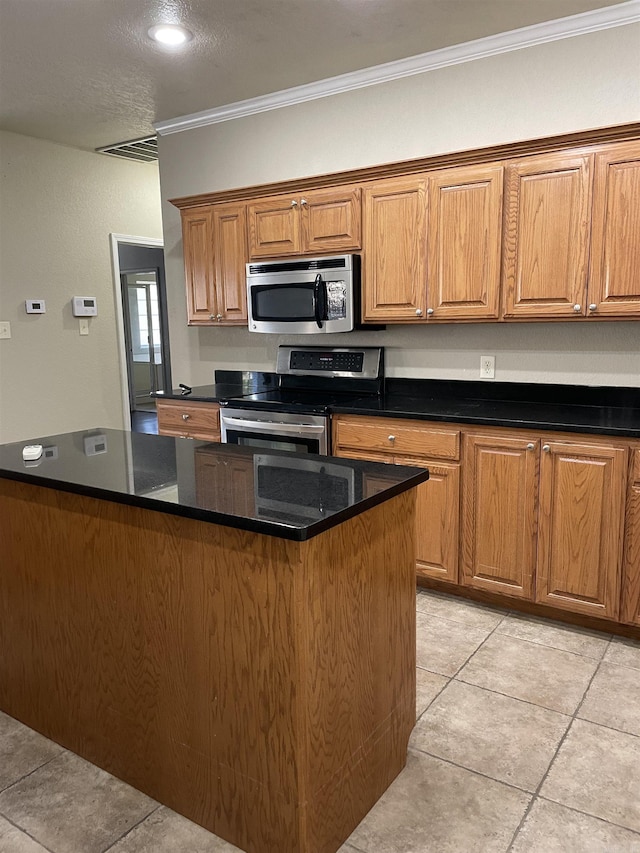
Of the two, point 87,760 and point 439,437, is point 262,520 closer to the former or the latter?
point 87,760

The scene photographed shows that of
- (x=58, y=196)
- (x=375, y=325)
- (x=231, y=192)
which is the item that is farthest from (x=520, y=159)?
(x=58, y=196)

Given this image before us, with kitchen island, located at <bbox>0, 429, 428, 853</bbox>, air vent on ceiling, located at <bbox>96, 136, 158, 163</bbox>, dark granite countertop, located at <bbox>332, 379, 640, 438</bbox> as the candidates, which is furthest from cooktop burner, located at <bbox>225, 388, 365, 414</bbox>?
air vent on ceiling, located at <bbox>96, 136, 158, 163</bbox>

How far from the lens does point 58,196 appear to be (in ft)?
15.7

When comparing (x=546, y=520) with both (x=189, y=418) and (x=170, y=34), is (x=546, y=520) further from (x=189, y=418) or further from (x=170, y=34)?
(x=170, y=34)

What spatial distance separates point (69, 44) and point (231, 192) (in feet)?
3.51

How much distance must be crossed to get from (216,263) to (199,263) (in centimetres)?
14

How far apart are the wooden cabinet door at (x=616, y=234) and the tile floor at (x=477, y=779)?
1.46 m

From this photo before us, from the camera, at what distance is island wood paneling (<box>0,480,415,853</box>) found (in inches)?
58.4

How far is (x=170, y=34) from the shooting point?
2.97 meters

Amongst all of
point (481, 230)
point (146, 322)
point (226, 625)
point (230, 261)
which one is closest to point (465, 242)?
point (481, 230)

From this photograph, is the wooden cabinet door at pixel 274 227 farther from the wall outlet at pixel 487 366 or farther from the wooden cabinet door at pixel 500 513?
the wooden cabinet door at pixel 500 513

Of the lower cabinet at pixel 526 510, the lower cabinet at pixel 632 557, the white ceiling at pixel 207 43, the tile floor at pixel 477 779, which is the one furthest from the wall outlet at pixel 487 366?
the white ceiling at pixel 207 43

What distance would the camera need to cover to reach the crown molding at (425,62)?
9.14 feet

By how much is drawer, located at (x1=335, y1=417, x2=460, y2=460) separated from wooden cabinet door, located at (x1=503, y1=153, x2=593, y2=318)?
0.65 m
